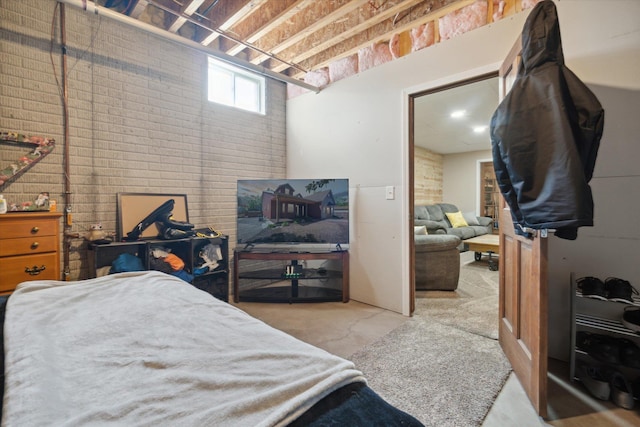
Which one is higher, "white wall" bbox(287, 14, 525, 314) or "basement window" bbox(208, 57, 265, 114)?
"basement window" bbox(208, 57, 265, 114)

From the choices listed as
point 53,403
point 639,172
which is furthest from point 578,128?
point 53,403

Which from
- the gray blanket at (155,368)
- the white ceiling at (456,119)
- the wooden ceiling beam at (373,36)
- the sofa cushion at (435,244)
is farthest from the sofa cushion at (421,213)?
the gray blanket at (155,368)

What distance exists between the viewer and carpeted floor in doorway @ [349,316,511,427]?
4.91 feet

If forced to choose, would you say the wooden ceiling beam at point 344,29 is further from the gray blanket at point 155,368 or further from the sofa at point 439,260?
the gray blanket at point 155,368

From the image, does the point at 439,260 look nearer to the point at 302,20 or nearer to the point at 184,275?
the point at 184,275

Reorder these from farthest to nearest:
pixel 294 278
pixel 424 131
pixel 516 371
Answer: pixel 424 131 < pixel 294 278 < pixel 516 371

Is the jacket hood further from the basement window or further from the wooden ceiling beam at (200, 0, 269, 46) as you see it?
the basement window

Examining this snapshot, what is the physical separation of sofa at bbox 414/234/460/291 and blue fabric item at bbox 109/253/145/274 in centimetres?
286

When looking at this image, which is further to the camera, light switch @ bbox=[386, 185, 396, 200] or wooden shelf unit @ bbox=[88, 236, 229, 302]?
light switch @ bbox=[386, 185, 396, 200]

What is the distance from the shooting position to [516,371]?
5.81 ft

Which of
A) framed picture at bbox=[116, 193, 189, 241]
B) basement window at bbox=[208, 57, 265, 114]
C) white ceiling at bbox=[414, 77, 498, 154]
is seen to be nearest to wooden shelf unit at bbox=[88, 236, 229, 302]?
framed picture at bbox=[116, 193, 189, 241]

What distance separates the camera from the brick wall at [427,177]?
23.0 ft

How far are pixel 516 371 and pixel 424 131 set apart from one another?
481 centimetres

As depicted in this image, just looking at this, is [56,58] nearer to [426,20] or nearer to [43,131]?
[43,131]
